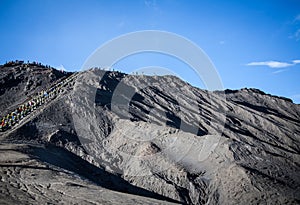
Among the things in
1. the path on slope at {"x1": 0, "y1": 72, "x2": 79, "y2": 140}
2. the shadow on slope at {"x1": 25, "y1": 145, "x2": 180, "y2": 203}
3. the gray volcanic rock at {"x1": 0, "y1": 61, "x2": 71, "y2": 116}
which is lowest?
the shadow on slope at {"x1": 25, "y1": 145, "x2": 180, "y2": 203}

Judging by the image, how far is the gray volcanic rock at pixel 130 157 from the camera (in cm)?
1212

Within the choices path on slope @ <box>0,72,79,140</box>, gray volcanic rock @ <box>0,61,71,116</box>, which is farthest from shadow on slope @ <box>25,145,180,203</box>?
gray volcanic rock @ <box>0,61,71,116</box>

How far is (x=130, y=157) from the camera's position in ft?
76.9

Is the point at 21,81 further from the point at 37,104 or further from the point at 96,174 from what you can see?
the point at 96,174

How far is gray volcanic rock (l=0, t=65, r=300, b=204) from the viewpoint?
477 inches

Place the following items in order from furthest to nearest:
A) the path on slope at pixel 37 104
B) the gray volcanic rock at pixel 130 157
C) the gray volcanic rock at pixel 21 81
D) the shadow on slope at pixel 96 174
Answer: the gray volcanic rock at pixel 21 81
the path on slope at pixel 37 104
the shadow on slope at pixel 96 174
the gray volcanic rock at pixel 130 157

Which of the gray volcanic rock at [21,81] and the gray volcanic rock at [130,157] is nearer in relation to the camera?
the gray volcanic rock at [130,157]

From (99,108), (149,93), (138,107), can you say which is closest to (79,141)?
(99,108)

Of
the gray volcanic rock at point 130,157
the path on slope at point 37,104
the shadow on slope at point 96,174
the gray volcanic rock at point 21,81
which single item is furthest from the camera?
the gray volcanic rock at point 21,81

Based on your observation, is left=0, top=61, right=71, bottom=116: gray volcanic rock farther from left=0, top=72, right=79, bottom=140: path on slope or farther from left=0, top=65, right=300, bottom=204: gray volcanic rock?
left=0, top=72, right=79, bottom=140: path on slope

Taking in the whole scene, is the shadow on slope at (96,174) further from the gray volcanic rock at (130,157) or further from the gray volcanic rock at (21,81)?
the gray volcanic rock at (21,81)

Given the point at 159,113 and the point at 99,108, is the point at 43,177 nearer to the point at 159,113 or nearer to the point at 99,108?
the point at 99,108

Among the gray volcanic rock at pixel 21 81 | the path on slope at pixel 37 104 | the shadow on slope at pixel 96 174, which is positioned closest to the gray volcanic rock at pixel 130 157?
the shadow on slope at pixel 96 174

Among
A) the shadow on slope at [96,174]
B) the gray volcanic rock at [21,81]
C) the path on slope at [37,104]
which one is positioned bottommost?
the shadow on slope at [96,174]
